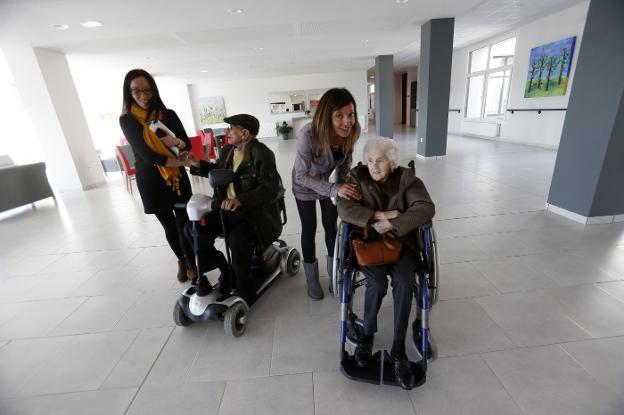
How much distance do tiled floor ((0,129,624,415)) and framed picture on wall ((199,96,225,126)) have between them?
1188cm

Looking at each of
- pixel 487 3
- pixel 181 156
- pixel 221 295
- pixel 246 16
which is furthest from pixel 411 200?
pixel 487 3

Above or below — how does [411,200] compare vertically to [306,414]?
above

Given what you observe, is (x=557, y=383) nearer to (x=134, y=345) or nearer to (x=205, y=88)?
Result: (x=134, y=345)

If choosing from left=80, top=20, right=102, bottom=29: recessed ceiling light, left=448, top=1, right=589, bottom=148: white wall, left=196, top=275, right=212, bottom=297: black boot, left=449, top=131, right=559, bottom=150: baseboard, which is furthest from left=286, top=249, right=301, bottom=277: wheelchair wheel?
left=449, top=131, right=559, bottom=150: baseboard

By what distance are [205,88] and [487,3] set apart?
11.7 metres

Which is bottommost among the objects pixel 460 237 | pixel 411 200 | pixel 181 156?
pixel 460 237

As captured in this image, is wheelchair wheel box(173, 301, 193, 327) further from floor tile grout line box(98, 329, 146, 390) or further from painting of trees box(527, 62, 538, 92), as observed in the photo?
painting of trees box(527, 62, 538, 92)

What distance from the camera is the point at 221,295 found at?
1.75 m

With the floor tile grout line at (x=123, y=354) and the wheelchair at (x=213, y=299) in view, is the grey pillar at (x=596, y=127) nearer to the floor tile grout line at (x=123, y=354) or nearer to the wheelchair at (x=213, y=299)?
the wheelchair at (x=213, y=299)

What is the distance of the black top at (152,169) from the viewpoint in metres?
1.81

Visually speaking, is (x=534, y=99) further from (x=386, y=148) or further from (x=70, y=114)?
(x=70, y=114)

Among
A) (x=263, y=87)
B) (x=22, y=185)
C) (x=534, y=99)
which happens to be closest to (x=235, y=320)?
(x=22, y=185)

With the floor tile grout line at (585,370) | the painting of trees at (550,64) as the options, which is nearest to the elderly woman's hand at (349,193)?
the floor tile grout line at (585,370)

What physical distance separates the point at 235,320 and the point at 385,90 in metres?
9.64
